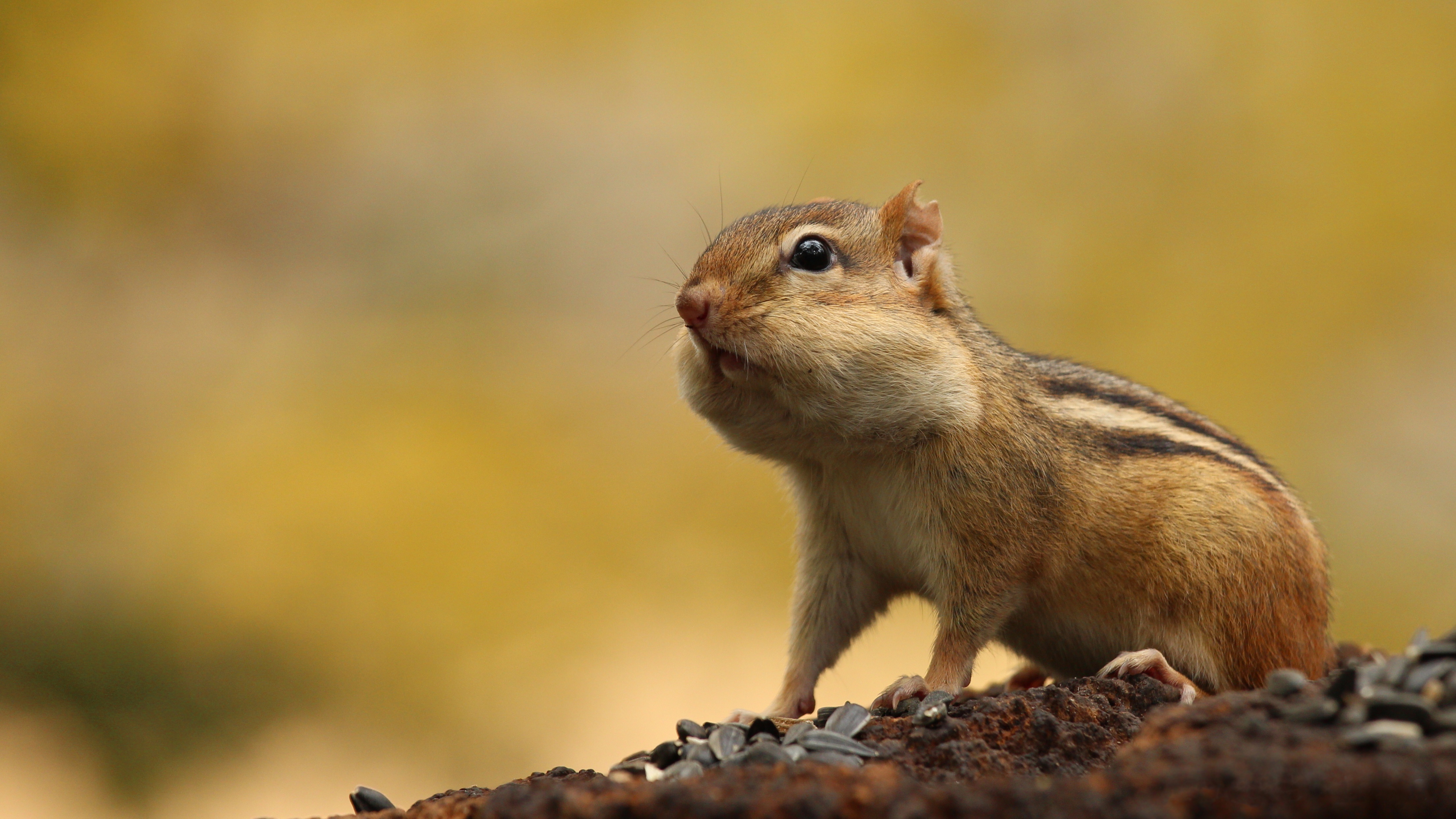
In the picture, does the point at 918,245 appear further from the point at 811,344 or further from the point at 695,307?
the point at 695,307

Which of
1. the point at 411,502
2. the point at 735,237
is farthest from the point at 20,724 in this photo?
the point at 735,237

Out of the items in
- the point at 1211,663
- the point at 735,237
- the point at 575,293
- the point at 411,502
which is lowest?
the point at 1211,663

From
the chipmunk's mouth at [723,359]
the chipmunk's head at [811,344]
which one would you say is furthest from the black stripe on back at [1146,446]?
the chipmunk's mouth at [723,359]

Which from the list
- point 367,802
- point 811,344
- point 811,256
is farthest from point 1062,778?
point 367,802

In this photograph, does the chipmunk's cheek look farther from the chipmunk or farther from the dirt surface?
the dirt surface

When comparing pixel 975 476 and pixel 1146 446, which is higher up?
pixel 1146 446

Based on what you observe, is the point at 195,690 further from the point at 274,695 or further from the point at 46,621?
the point at 46,621
